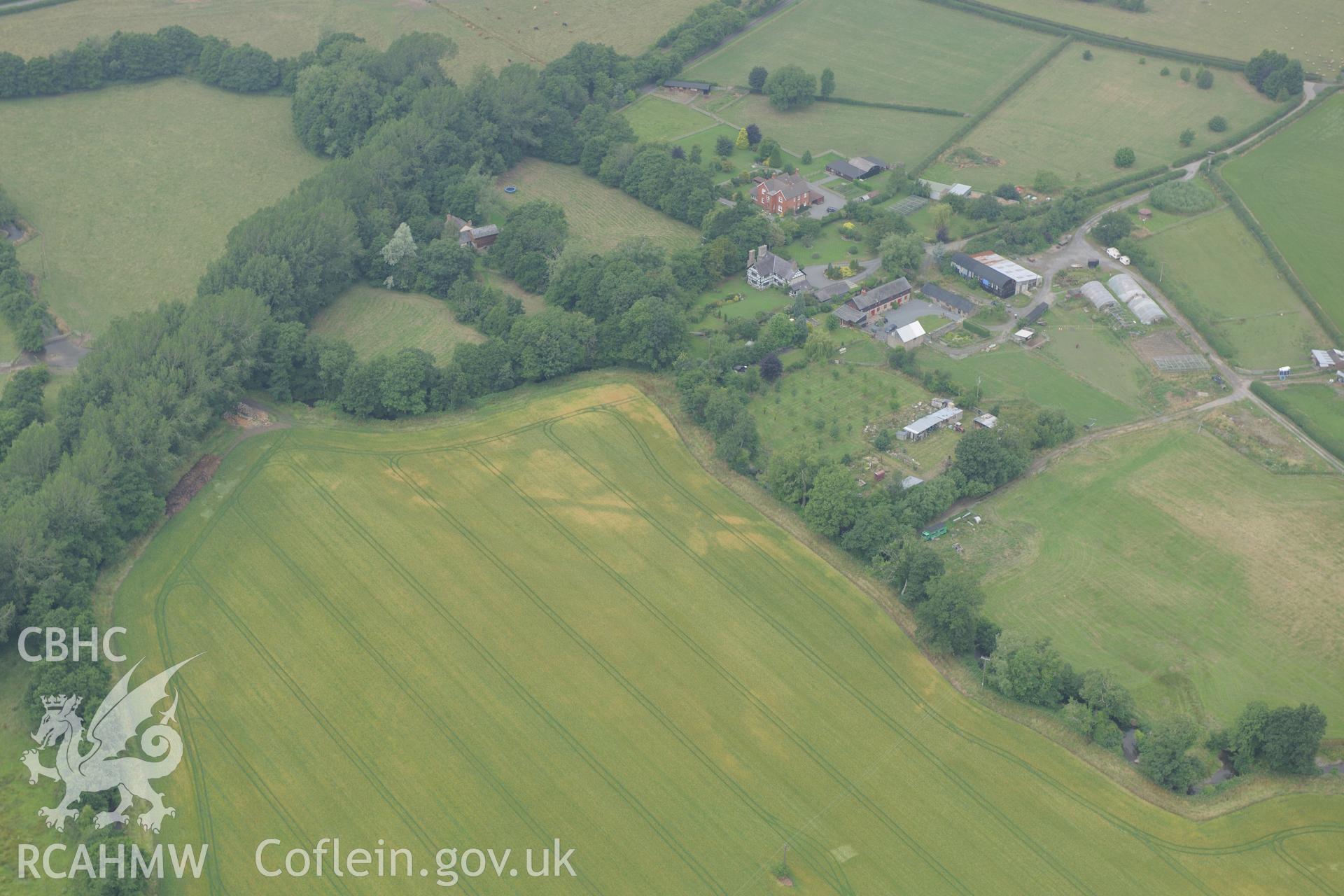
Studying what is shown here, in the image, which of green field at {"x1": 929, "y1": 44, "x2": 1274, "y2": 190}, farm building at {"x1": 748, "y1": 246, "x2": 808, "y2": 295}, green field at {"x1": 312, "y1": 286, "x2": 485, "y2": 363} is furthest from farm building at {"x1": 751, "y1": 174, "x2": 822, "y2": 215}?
green field at {"x1": 312, "y1": 286, "x2": 485, "y2": 363}

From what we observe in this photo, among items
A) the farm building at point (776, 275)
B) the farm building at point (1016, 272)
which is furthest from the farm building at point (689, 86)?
the farm building at point (1016, 272)

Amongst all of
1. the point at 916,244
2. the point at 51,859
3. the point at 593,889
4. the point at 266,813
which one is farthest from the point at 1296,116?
the point at 51,859

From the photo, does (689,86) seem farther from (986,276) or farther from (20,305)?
(20,305)

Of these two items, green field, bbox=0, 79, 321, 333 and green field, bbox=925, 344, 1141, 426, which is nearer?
green field, bbox=925, 344, 1141, 426

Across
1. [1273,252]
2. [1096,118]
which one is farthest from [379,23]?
[1273,252]

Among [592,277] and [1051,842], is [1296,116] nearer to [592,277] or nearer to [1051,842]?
[592,277]

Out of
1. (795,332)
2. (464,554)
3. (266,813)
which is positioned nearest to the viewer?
(266,813)

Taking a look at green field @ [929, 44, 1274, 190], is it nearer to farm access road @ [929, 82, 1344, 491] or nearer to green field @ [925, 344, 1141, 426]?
farm access road @ [929, 82, 1344, 491]

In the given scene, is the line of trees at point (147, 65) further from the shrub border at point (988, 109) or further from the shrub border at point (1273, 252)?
the shrub border at point (1273, 252)
